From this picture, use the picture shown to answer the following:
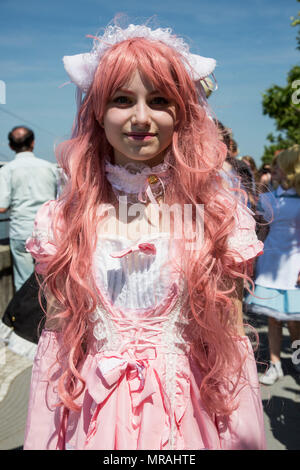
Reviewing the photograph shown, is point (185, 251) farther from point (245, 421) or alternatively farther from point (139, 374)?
point (245, 421)

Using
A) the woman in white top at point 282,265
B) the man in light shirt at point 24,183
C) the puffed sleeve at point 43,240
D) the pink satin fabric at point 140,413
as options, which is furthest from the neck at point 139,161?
the man in light shirt at point 24,183

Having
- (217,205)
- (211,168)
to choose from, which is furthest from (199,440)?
(211,168)

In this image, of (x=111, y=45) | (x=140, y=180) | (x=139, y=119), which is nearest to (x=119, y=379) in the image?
(x=140, y=180)

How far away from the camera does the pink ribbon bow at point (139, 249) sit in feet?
4.67

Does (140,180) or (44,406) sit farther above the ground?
(140,180)

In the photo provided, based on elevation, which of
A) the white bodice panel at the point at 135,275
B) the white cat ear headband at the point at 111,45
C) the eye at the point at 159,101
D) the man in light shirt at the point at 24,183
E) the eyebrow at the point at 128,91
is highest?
the white cat ear headband at the point at 111,45

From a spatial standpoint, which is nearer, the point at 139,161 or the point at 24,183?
the point at 139,161

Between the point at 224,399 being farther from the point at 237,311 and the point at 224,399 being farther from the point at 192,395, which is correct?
the point at 237,311

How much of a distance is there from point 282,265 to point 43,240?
A: 2832mm

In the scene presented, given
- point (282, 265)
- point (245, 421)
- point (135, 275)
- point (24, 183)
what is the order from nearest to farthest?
point (245, 421) < point (135, 275) < point (282, 265) < point (24, 183)

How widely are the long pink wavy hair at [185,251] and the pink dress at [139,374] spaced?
4cm

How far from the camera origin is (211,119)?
5.30ft

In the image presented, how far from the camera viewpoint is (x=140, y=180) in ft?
5.15

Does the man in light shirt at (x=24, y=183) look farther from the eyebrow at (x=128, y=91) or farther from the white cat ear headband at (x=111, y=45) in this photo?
the eyebrow at (x=128, y=91)
